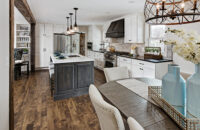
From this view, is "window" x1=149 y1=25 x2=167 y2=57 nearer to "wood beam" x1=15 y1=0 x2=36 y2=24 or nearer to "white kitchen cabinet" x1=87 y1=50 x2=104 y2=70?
"white kitchen cabinet" x1=87 y1=50 x2=104 y2=70

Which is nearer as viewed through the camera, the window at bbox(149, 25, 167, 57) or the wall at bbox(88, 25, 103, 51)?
the window at bbox(149, 25, 167, 57)

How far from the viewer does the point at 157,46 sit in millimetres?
4055

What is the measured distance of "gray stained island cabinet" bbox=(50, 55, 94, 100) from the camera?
3.16 metres

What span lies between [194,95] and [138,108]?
0.44 m

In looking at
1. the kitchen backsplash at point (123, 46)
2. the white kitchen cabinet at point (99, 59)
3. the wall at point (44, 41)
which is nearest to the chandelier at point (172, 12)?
the kitchen backsplash at point (123, 46)

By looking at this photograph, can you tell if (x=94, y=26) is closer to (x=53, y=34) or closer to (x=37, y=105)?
(x=53, y=34)

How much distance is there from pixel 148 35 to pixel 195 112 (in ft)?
12.3

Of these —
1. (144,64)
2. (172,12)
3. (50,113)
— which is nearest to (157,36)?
(144,64)

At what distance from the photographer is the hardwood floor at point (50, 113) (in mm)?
2119

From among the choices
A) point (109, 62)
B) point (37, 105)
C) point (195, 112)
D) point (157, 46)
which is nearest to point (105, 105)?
point (195, 112)

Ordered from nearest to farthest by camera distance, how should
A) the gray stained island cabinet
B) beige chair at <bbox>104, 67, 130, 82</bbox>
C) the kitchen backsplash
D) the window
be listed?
beige chair at <bbox>104, 67, 130, 82</bbox>, the gray stained island cabinet, the window, the kitchen backsplash

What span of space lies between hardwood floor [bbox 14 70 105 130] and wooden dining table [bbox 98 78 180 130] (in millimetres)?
883

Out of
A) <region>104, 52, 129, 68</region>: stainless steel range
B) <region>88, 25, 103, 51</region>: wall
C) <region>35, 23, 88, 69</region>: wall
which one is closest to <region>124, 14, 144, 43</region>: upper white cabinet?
<region>104, 52, 129, 68</region>: stainless steel range

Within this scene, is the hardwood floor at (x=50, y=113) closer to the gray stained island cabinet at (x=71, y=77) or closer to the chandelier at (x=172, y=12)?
the gray stained island cabinet at (x=71, y=77)
